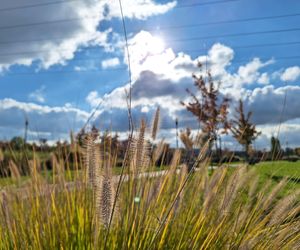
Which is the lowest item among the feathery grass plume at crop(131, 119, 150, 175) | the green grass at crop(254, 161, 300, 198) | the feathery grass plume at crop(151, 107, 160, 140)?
the green grass at crop(254, 161, 300, 198)

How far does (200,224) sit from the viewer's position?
236cm

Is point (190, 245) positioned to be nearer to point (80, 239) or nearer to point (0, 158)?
point (80, 239)

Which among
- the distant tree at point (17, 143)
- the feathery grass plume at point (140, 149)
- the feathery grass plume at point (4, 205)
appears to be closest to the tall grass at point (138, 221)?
the feathery grass plume at point (4, 205)

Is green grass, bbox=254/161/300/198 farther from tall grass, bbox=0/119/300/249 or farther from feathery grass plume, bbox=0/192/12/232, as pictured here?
feathery grass plume, bbox=0/192/12/232

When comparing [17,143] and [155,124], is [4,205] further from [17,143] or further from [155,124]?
[17,143]

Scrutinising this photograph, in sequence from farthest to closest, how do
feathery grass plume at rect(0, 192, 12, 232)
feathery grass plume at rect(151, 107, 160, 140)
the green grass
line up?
the green grass
feathery grass plume at rect(0, 192, 12, 232)
feathery grass plume at rect(151, 107, 160, 140)

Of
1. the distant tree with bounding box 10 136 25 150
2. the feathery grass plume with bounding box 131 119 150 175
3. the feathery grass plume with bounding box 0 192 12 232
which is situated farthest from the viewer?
the distant tree with bounding box 10 136 25 150

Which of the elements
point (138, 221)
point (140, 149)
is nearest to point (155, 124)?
point (140, 149)

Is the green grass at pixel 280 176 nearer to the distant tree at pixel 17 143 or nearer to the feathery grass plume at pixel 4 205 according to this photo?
the feathery grass plume at pixel 4 205

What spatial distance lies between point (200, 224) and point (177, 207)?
0.15 metres

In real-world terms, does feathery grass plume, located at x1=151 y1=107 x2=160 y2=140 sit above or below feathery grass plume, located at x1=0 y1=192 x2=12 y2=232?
above

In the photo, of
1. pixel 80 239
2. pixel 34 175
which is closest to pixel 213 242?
pixel 80 239

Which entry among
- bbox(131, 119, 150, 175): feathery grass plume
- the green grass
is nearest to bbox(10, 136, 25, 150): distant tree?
bbox(131, 119, 150, 175): feathery grass plume

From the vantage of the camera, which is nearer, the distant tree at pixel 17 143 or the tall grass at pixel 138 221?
the tall grass at pixel 138 221
